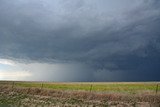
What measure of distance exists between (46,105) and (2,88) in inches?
1334

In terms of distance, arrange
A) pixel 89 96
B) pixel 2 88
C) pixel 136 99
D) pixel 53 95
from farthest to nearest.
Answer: pixel 2 88
pixel 53 95
pixel 89 96
pixel 136 99

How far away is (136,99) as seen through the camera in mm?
55469

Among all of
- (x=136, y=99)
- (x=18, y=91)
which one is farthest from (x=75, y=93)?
(x=18, y=91)

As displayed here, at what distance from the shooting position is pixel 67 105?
48125mm

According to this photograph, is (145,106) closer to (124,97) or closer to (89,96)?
(124,97)

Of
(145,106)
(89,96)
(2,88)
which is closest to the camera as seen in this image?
(145,106)

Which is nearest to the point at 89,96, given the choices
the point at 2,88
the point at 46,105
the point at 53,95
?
the point at 53,95

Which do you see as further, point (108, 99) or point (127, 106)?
point (108, 99)

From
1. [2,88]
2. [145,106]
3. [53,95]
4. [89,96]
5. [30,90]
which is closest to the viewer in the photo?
[145,106]

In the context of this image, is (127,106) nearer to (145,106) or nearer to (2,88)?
(145,106)

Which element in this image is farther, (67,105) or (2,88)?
(2,88)

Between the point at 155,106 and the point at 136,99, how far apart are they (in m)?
8.19

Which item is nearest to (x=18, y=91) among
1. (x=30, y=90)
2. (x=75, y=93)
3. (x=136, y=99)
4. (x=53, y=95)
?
(x=30, y=90)

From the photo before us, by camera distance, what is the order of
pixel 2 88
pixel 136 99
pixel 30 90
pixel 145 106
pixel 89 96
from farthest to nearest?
pixel 2 88 → pixel 30 90 → pixel 89 96 → pixel 136 99 → pixel 145 106
